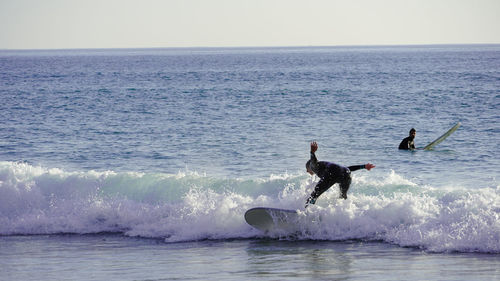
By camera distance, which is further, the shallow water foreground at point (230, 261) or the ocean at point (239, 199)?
the ocean at point (239, 199)

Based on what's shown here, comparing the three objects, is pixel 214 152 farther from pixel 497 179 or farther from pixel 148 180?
pixel 497 179

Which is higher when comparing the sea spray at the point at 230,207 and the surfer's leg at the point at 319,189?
the surfer's leg at the point at 319,189

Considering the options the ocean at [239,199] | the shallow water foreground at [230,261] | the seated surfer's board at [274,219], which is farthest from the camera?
the seated surfer's board at [274,219]

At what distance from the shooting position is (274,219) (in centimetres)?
1436

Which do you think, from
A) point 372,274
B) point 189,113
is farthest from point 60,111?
point 372,274

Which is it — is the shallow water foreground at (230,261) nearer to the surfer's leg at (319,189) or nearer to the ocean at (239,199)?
the ocean at (239,199)

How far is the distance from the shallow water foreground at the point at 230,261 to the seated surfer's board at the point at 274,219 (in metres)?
0.42

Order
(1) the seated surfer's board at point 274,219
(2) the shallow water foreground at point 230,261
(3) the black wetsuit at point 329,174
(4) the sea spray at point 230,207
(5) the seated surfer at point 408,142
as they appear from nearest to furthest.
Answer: (2) the shallow water foreground at point 230,261, (4) the sea spray at point 230,207, (3) the black wetsuit at point 329,174, (1) the seated surfer's board at point 274,219, (5) the seated surfer at point 408,142

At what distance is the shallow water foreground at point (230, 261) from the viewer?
1123 centimetres

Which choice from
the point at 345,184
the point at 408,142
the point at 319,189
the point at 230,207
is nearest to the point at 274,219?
the point at 319,189

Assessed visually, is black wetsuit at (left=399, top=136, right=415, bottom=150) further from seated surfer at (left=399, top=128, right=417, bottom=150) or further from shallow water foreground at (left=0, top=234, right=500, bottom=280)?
shallow water foreground at (left=0, top=234, right=500, bottom=280)

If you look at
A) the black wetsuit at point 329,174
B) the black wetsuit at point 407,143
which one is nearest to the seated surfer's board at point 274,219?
the black wetsuit at point 329,174

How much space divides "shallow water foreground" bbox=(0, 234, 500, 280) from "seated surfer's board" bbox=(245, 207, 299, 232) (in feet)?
1.39

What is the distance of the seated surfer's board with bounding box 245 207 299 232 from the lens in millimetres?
14328
